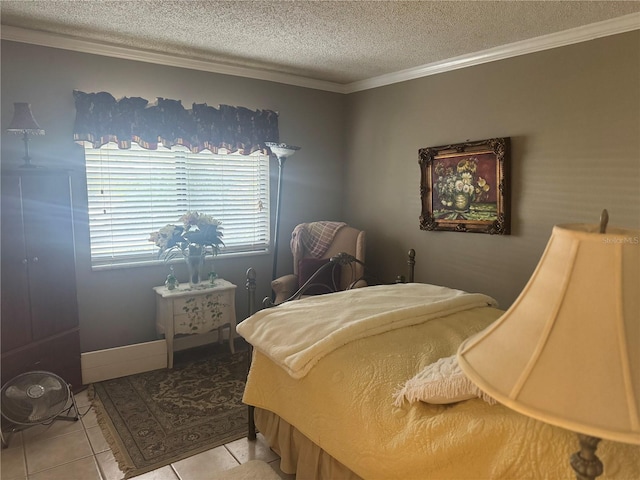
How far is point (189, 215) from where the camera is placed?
371 centimetres

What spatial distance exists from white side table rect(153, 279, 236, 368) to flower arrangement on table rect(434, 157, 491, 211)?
200 centimetres

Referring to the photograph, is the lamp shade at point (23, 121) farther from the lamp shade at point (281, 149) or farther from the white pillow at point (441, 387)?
the white pillow at point (441, 387)

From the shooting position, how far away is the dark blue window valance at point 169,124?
134 inches

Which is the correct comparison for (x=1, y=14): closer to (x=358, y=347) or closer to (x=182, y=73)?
(x=182, y=73)

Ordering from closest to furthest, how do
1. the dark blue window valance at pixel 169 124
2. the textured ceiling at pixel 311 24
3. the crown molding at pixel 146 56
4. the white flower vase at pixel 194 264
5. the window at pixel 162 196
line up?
the textured ceiling at pixel 311 24 < the crown molding at pixel 146 56 < the dark blue window valance at pixel 169 124 < the window at pixel 162 196 < the white flower vase at pixel 194 264

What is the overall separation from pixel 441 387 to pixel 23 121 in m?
3.02

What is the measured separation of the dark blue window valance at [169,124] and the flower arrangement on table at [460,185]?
5.36 ft

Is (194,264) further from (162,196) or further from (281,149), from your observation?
(281,149)

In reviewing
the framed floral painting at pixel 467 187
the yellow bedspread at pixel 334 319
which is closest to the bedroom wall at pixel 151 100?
the framed floral painting at pixel 467 187

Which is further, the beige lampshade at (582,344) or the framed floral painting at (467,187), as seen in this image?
the framed floral painting at (467,187)

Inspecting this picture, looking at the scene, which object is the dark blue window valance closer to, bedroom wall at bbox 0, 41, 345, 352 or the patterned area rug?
bedroom wall at bbox 0, 41, 345, 352

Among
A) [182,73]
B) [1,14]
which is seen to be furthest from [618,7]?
[1,14]

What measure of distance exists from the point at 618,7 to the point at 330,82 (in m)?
2.62

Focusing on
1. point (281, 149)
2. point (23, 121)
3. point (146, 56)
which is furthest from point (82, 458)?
point (146, 56)
